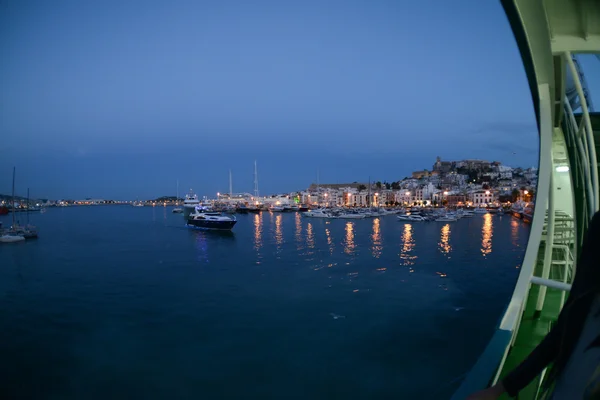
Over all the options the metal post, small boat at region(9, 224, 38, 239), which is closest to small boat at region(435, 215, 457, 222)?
small boat at region(9, 224, 38, 239)

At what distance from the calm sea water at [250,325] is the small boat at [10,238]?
955cm

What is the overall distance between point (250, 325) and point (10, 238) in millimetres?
24176

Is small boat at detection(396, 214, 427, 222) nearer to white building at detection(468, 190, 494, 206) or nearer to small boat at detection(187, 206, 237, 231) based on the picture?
small boat at detection(187, 206, 237, 231)

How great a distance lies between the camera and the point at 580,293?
1.97 ft

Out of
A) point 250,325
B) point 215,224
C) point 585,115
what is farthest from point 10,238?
point 585,115

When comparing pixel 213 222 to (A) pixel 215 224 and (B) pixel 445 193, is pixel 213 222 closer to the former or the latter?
(A) pixel 215 224

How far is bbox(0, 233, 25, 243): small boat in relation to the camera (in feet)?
80.8

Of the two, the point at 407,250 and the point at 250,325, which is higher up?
the point at 407,250

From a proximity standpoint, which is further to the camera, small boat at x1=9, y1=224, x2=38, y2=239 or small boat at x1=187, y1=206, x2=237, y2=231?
small boat at x1=187, y1=206, x2=237, y2=231

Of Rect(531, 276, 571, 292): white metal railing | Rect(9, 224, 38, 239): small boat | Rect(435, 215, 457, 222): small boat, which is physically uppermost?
Rect(531, 276, 571, 292): white metal railing

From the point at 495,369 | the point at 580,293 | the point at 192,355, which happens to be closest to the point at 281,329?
the point at 192,355

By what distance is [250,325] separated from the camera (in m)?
8.58

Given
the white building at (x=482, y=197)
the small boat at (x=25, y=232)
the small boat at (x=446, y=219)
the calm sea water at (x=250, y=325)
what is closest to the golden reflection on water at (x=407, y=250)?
the calm sea water at (x=250, y=325)

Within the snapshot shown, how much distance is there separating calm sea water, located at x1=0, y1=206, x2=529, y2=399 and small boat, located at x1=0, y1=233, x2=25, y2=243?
376 inches
